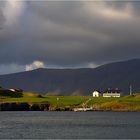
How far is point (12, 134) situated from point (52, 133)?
786 cm

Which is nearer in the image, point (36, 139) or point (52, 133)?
point (36, 139)

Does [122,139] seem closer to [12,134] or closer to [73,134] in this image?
[73,134]

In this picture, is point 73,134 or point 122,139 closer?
point 122,139

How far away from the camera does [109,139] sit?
3541 inches

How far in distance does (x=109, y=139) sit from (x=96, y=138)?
3.91 m

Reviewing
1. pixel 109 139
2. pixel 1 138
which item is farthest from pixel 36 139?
pixel 109 139

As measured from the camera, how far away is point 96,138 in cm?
9331

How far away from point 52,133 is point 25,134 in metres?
5.42

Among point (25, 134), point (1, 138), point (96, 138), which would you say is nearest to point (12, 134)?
point (25, 134)

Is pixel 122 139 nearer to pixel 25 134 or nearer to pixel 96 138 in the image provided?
pixel 96 138

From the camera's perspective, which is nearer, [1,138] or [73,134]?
[1,138]

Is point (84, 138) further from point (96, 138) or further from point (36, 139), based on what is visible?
point (36, 139)

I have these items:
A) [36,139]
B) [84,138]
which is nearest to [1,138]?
[36,139]

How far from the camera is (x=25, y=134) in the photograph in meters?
103
